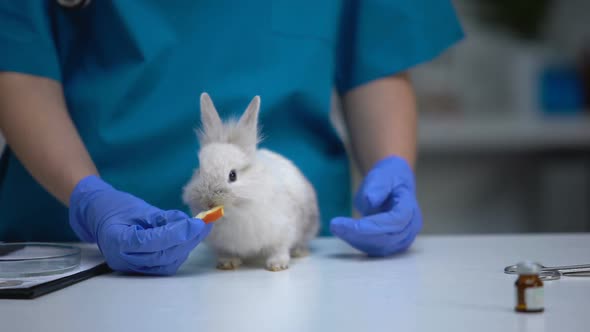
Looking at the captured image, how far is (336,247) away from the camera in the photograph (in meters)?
1.29

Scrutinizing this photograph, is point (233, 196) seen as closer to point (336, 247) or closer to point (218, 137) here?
point (218, 137)

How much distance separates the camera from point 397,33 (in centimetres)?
150

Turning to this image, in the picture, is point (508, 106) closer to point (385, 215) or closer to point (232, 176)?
point (385, 215)

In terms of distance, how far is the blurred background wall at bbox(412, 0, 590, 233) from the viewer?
3311 mm

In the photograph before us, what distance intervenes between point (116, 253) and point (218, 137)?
253 millimetres

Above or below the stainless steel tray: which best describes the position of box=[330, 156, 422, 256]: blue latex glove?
above

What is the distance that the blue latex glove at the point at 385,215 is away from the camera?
1121 millimetres

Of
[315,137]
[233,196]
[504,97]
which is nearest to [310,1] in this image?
[315,137]

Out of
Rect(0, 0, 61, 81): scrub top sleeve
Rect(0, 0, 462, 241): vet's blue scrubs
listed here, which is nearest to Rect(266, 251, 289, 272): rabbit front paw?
Rect(0, 0, 462, 241): vet's blue scrubs

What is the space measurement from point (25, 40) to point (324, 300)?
81cm

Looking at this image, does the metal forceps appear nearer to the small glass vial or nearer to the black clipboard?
the small glass vial

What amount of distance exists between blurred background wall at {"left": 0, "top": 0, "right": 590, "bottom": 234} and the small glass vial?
8.28 ft

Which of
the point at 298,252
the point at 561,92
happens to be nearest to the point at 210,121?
the point at 298,252

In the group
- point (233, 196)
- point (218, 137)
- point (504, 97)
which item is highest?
point (504, 97)
